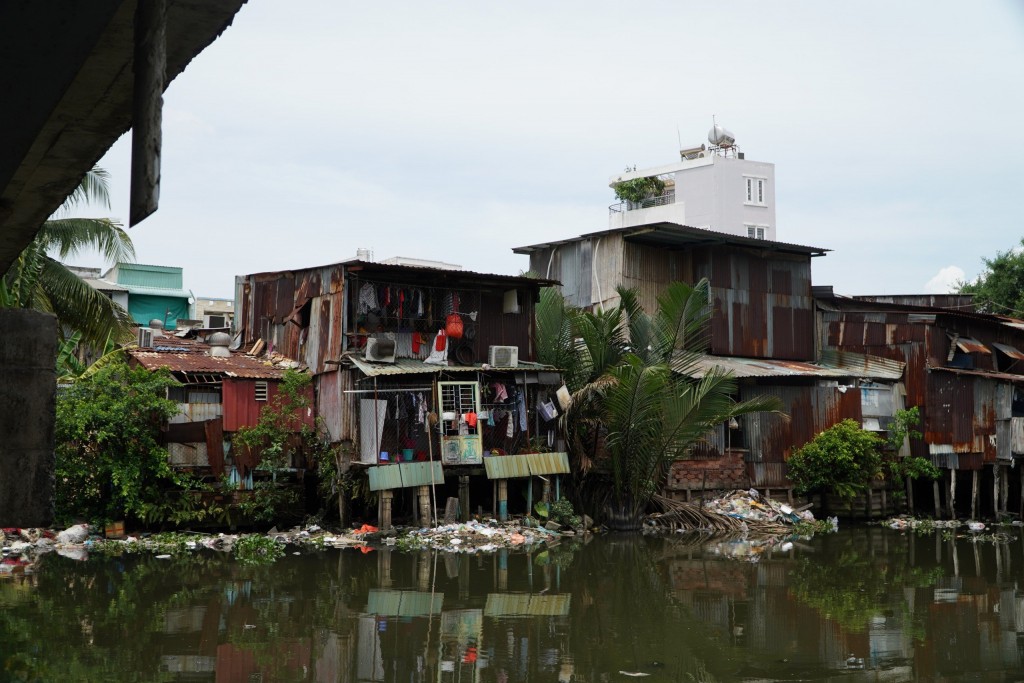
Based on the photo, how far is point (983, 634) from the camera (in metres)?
Answer: 10.6

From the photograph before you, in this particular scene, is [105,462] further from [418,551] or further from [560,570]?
[560,570]

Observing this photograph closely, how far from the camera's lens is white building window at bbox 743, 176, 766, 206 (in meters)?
39.5

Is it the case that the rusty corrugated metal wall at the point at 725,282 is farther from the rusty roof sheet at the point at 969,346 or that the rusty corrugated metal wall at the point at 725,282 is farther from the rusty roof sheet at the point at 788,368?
the rusty roof sheet at the point at 969,346

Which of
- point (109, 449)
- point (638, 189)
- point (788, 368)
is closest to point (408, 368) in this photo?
point (109, 449)

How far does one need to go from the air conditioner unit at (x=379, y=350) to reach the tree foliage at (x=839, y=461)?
970cm

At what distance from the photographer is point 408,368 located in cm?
1931

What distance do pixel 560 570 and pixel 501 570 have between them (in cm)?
85

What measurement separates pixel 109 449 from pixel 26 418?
13.8 m

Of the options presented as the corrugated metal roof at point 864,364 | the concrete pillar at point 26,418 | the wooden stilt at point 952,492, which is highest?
the corrugated metal roof at point 864,364

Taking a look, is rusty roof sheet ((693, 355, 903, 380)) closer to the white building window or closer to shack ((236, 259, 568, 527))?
shack ((236, 259, 568, 527))

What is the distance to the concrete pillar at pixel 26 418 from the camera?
184 inches

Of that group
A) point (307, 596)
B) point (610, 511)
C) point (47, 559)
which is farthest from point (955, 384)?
point (47, 559)

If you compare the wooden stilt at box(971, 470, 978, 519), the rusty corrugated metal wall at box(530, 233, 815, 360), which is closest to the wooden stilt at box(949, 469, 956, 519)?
the wooden stilt at box(971, 470, 978, 519)

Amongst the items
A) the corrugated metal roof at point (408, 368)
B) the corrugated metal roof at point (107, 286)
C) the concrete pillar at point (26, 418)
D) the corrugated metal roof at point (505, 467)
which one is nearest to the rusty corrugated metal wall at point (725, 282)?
the corrugated metal roof at point (408, 368)
